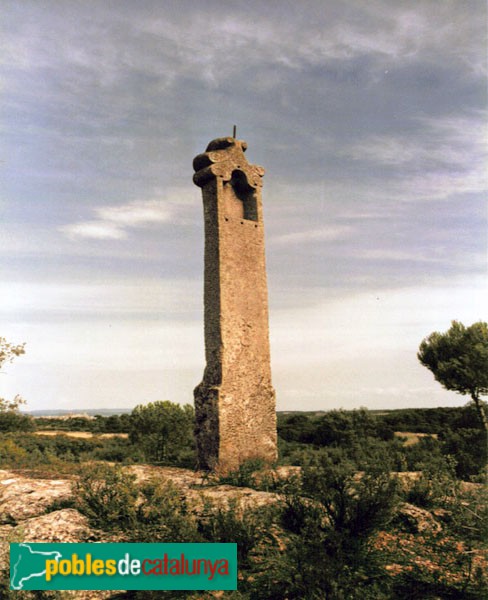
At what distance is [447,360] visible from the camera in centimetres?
1909

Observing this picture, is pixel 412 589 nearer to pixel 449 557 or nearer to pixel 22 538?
pixel 449 557

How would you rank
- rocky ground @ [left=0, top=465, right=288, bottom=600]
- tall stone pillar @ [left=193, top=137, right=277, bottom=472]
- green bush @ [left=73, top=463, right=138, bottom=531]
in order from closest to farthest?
A: 1. rocky ground @ [left=0, top=465, right=288, bottom=600]
2. green bush @ [left=73, top=463, right=138, bottom=531]
3. tall stone pillar @ [left=193, top=137, right=277, bottom=472]

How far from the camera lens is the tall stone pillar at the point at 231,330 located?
9531 millimetres

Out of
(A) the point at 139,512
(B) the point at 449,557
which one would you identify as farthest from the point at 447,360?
(A) the point at 139,512

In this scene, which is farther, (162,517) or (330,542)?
(162,517)

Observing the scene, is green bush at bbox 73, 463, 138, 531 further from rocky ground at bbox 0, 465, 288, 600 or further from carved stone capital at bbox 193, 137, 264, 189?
carved stone capital at bbox 193, 137, 264, 189

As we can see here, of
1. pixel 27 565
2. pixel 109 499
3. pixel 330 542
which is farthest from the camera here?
pixel 109 499

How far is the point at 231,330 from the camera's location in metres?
9.97

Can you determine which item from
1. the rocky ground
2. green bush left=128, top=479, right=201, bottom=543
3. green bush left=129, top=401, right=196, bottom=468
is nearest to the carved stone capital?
the rocky ground

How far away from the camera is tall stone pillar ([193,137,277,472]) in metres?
9.53

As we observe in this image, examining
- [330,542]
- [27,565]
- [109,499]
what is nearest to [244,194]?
[109,499]

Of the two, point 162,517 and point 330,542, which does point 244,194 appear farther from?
point 330,542

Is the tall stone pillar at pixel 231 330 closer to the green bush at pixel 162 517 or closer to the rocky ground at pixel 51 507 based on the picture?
the rocky ground at pixel 51 507

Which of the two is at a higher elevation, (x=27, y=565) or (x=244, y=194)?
(x=244, y=194)
